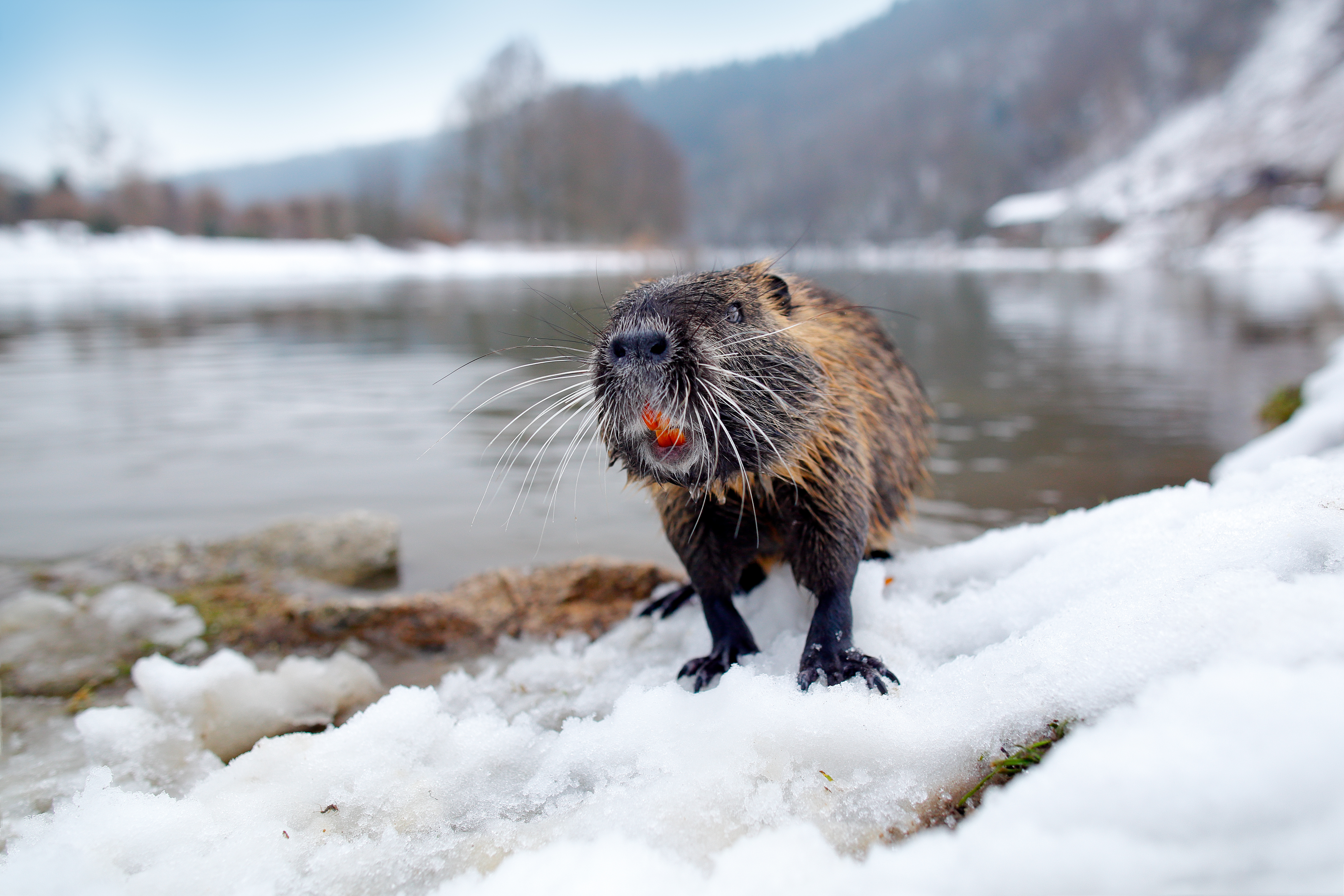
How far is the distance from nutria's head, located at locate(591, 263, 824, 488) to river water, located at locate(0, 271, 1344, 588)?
0.99 ft

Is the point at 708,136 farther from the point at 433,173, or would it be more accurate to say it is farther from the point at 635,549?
the point at 635,549

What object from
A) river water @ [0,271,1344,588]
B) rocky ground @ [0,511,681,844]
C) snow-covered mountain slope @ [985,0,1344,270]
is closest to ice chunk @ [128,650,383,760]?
rocky ground @ [0,511,681,844]

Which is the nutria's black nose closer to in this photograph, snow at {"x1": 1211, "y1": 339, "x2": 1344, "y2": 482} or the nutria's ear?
the nutria's ear

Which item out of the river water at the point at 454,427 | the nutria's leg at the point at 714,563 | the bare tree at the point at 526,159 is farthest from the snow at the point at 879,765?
the bare tree at the point at 526,159

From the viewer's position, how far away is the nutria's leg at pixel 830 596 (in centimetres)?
216

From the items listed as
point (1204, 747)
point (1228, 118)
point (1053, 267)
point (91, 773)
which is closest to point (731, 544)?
point (1204, 747)

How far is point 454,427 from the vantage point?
3793 millimetres

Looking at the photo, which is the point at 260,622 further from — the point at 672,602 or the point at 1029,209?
the point at 1029,209

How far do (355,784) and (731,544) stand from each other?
1284mm

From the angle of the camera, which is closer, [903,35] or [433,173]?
[433,173]

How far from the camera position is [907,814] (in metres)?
1.58

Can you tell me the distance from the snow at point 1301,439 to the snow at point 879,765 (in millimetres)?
1202

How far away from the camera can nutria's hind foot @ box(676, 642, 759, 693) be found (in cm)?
242

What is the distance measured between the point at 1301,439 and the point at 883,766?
3.24m
